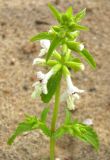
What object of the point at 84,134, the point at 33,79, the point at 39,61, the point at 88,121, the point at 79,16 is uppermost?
the point at 79,16

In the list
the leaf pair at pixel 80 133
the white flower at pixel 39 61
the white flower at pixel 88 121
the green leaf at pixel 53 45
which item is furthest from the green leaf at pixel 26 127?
the white flower at pixel 88 121

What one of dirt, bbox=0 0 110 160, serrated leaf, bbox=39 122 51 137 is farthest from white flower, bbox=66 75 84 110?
dirt, bbox=0 0 110 160

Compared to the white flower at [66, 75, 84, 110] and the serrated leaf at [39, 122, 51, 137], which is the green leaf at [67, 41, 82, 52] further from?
the serrated leaf at [39, 122, 51, 137]

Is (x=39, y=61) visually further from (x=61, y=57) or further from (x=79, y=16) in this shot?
(x=79, y=16)

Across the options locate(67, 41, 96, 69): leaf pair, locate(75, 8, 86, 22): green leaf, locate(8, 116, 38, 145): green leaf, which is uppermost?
locate(75, 8, 86, 22): green leaf

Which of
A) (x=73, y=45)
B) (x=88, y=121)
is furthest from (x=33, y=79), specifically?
(x=73, y=45)

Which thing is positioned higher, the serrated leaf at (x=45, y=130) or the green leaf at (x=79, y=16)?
the green leaf at (x=79, y=16)

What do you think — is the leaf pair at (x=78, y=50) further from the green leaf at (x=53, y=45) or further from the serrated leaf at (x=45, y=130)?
the serrated leaf at (x=45, y=130)

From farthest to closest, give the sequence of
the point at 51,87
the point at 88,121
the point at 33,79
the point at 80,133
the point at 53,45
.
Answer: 1. the point at 33,79
2. the point at 88,121
3. the point at 80,133
4. the point at 51,87
5. the point at 53,45

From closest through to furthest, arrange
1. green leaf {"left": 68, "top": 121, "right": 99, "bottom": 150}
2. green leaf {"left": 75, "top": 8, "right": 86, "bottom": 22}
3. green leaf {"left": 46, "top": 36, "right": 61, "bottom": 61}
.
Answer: green leaf {"left": 46, "top": 36, "right": 61, "bottom": 61}
green leaf {"left": 75, "top": 8, "right": 86, "bottom": 22}
green leaf {"left": 68, "top": 121, "right": 99, "bottom": 150}
